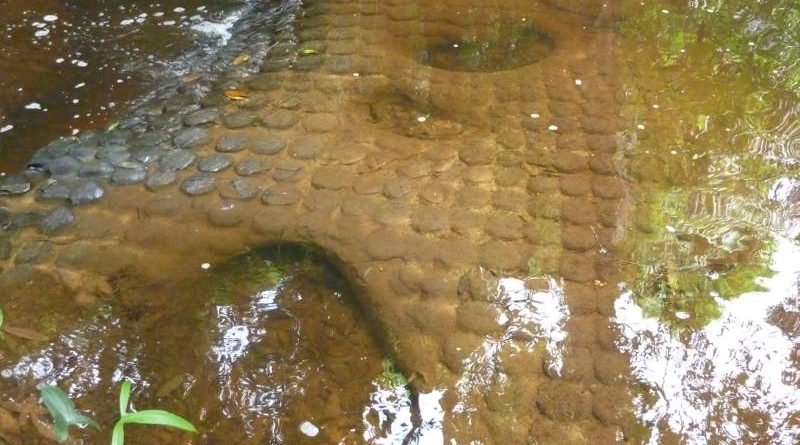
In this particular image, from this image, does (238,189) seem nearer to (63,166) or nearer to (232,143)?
(232,143)

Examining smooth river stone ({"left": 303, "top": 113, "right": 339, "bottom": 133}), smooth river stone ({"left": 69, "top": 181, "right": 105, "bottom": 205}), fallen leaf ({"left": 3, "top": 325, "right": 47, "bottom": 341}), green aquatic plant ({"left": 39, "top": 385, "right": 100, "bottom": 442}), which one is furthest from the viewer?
smooth river stone ({"left": 303, "top": 113, "right": 339, "bottom": 133})

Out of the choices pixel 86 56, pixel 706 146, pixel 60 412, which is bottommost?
pixel 86 56

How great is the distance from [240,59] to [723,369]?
9.63 feet

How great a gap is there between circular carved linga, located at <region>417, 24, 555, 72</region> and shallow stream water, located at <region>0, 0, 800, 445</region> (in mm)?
25

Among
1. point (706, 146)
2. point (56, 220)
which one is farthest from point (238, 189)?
point (706, 146)

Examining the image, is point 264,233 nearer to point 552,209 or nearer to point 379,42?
point 552,209

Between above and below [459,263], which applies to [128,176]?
below

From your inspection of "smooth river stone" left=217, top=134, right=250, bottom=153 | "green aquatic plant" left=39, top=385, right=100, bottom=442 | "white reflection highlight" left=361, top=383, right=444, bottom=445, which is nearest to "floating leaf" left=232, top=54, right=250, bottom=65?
"smooth river stone" left=217, top=134, right=250, bottom=153

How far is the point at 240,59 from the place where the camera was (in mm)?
4008

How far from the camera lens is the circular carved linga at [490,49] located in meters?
3.93

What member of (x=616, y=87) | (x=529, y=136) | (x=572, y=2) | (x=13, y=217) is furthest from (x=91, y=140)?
(x=572, y=2)

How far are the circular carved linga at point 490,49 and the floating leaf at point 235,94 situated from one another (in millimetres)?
991

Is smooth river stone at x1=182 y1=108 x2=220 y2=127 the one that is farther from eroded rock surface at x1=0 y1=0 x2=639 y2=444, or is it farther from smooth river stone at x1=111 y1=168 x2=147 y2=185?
smooth river stone at x1=111 y1=168 x2=147 y2=185

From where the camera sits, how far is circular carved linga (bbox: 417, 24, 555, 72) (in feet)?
12.9
